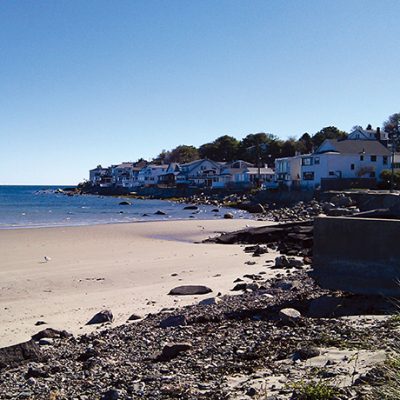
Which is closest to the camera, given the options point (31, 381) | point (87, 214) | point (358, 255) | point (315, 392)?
point (315, 392)

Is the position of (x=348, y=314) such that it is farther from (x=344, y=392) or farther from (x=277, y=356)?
(x=344, y=392)

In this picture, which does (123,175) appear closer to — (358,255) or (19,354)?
(358,255)

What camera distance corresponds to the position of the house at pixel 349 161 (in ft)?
244

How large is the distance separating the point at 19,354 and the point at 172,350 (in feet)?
7.87

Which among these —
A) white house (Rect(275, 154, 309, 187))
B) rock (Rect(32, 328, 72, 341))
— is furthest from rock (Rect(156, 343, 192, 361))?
white house (Rect(275, 154, 309, 187))

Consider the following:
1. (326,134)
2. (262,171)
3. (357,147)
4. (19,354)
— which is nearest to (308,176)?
(357,147)

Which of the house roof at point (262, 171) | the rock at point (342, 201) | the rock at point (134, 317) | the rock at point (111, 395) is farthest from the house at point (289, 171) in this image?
the rock at point (111, 395)

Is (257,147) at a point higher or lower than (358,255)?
higher

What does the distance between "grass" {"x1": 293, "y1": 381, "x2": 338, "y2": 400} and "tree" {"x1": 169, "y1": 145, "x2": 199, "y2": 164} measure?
152 metres

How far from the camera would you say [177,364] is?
21.2ft

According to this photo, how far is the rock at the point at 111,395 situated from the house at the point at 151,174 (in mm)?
140097

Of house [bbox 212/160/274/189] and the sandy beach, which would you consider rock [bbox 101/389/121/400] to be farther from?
house [bbox 212/160/274/189]

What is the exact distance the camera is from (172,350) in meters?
6.93

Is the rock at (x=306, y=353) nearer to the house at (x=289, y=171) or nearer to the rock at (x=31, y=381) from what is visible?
the rock at (x=31, y=381)
